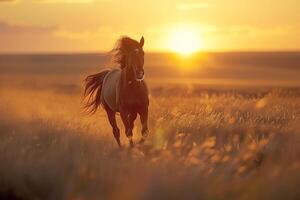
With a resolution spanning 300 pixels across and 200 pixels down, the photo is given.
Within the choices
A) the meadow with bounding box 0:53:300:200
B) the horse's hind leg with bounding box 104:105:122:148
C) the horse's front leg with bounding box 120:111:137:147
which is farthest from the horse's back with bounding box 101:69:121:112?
the meadow with bounding box 0:53:300:200

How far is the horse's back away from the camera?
520 inches

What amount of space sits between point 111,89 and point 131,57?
1861 mm

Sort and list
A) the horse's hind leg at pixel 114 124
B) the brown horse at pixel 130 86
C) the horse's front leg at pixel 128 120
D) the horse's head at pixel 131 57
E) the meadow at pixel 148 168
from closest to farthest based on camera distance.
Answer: the meadow at pixel 148 168 → the horse's head at pixel 131 57 → the brown horse at pixel 130 86 → the horse's front leg at pixel 128 120 → the horse's hind leg at pixel 114 124

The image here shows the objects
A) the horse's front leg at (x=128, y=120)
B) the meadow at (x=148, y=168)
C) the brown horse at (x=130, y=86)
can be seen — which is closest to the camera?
the meadow at (x=148, y=168)

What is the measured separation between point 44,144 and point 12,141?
0.57 m

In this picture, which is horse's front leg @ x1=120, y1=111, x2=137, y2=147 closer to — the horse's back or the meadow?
the meadow

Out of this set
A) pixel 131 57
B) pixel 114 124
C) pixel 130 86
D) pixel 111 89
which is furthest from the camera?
pixel 114 124

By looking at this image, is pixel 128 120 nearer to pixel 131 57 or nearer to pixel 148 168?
pixel 131 57

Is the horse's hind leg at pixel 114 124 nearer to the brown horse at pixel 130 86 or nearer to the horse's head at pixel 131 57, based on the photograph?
the brown horse at pixel 130 86

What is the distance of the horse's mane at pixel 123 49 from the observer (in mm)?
11977

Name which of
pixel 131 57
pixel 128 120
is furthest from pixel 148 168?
pixel 128 120

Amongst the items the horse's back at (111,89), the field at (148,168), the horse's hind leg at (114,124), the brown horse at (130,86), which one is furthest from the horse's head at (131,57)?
the horse's hind leg at (114,124)

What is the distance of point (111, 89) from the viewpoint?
13.4m

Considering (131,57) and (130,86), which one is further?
(130,86)
